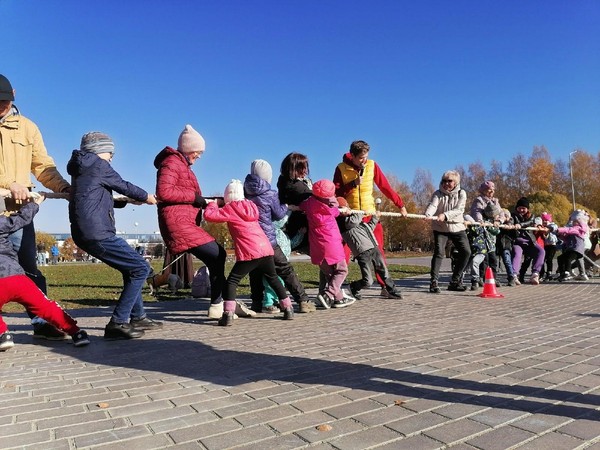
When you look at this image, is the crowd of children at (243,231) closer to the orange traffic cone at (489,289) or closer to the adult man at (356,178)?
the adult man at (356,178)

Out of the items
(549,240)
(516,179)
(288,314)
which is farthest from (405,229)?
(288,314)

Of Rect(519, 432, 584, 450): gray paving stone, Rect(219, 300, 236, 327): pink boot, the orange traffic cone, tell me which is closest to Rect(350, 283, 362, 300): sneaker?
the orange traffic cone

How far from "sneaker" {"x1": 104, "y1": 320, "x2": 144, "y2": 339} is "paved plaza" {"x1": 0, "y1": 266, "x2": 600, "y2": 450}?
0.10 m

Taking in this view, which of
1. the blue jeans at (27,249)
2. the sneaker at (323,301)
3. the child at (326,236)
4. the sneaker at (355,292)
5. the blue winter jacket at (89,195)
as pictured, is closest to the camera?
the blue winter jacket at (89,195)

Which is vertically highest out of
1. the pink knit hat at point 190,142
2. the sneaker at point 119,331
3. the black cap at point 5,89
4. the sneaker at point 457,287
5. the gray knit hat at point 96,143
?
the black cap at point 5,89

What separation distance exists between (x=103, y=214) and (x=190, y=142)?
152 cm

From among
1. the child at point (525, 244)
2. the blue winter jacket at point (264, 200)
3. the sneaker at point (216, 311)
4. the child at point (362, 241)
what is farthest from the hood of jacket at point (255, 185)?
the child at point (525, 244)

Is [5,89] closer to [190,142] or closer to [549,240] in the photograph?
[190,142]

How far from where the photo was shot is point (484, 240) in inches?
410

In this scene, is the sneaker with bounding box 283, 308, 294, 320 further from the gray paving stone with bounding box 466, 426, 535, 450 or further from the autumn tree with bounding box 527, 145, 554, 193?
the autumn tree with bounding box 527, 145, 554, 193

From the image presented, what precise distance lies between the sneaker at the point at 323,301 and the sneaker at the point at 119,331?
284 cm

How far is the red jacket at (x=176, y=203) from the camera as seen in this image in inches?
235

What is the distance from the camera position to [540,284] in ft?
37.4

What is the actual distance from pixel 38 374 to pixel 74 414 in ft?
4.06
